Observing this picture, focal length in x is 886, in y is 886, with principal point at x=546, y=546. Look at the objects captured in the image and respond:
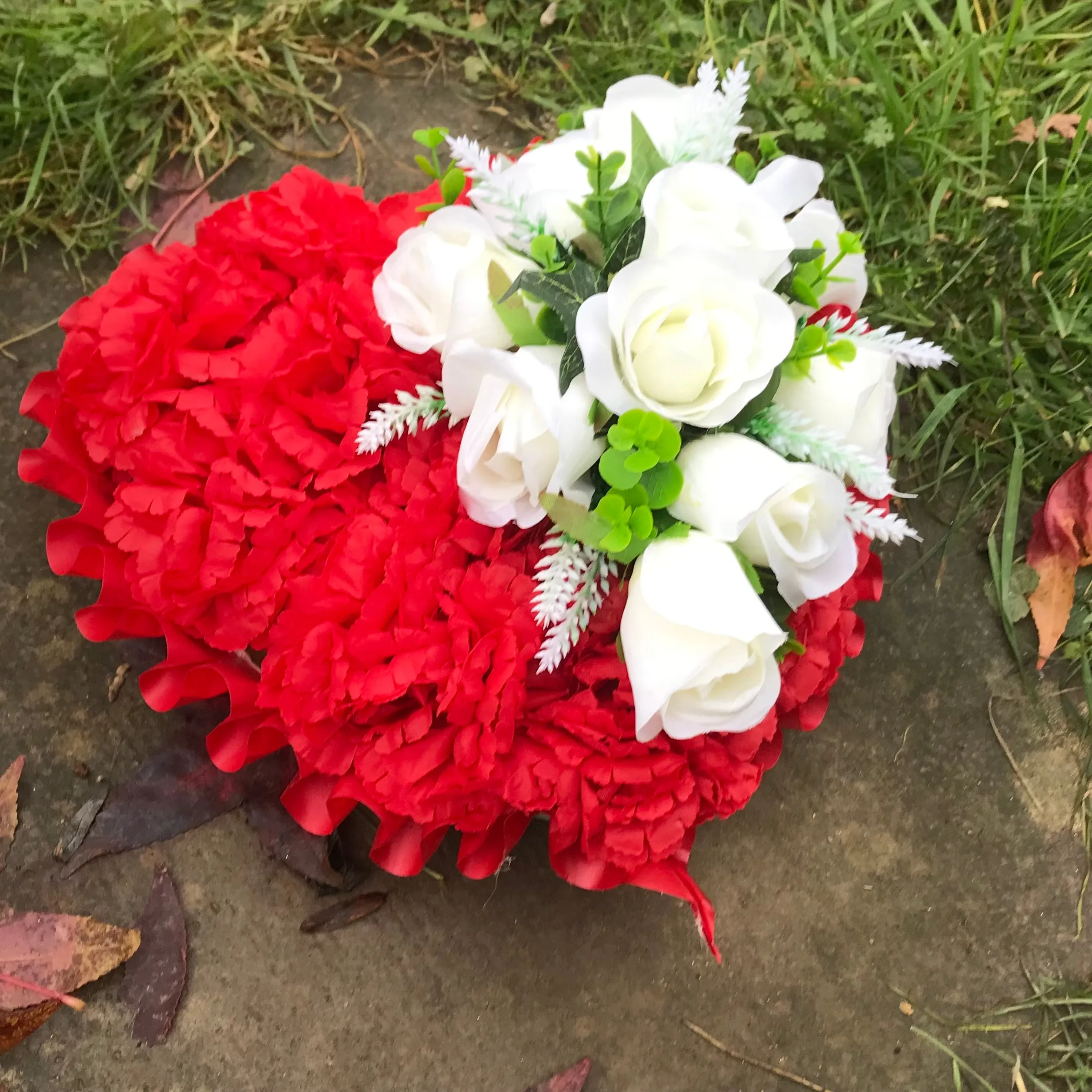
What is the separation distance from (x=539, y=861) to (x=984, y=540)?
1.96 feet

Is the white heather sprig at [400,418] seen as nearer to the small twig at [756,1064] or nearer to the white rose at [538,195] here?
the white rose at [538,195]

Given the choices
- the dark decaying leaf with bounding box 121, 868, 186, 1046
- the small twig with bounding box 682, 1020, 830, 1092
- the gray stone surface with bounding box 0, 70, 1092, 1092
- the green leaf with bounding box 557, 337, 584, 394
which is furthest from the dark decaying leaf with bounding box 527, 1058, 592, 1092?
the green leaf with bounding box 557, 337, 584, 394

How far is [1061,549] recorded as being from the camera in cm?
95

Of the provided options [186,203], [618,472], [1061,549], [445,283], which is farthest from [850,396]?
[186,203]

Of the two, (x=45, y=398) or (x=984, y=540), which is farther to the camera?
(x=984, y=540)

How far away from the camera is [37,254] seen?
3.24ft

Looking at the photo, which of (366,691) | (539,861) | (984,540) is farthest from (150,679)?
(984,540)

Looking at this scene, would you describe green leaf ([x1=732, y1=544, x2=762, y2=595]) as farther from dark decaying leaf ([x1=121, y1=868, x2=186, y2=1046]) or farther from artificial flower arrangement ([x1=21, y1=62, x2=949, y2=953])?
dark decaying leaf ([x1=121, y1=868, x2=186, y2=1046])

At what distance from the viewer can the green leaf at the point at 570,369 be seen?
1.91 ft

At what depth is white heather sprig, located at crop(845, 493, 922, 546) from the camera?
583mm

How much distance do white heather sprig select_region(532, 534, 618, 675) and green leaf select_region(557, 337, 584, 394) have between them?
0.34 feet

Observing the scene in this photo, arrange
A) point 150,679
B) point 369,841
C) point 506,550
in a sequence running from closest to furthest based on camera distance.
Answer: point 506,550, point 150,679, point 369,841

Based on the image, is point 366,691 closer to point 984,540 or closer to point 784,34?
point 984,540

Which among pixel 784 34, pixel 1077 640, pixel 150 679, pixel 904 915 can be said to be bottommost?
pixel 904 915
